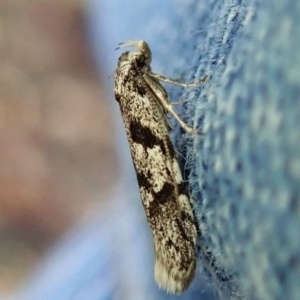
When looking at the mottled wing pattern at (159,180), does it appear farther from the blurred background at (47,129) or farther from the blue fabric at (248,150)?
the blurred background at (47,129)

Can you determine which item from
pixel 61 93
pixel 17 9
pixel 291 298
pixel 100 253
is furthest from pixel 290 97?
pixel 17 9

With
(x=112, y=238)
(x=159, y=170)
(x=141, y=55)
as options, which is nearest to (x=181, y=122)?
(x=159, y=170)

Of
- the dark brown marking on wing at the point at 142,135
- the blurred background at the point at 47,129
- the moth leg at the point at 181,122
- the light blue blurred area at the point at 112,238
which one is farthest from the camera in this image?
the blurred background at the point at 47,129

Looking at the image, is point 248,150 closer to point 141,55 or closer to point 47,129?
point 141,55

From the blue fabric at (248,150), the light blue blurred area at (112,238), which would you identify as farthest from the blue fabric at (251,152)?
the light blue blurred area at (112,238)

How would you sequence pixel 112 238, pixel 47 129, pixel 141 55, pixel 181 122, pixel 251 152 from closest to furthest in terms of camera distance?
1. pixel 251 152
2. pixel 181 122
3. pixel 141 55
4. pixel 112 238
5. pixel 47 129
